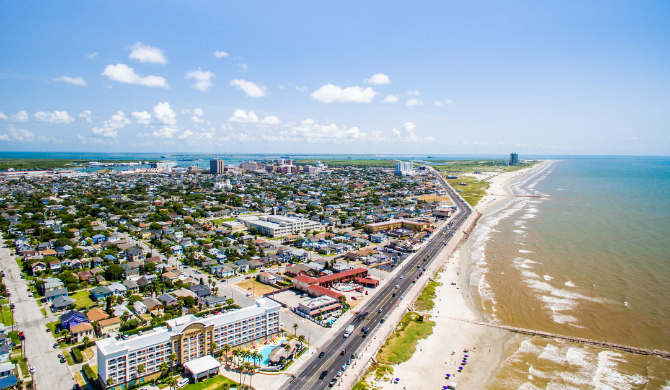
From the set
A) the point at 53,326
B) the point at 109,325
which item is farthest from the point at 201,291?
the point at 53,326

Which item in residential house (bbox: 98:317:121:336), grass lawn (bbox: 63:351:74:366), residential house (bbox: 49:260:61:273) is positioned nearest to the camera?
grass lawn (bbox: 63:351:74:366)

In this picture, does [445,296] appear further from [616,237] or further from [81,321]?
[616,237]

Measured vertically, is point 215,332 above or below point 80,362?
above

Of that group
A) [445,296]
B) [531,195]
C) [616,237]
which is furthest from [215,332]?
[531,195]

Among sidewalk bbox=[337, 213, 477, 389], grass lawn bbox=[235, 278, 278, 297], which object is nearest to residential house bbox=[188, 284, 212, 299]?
grass lawn bbox=[235, 278, 278, 297]

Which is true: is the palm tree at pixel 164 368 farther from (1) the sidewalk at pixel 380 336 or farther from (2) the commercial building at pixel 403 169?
(2) the commercial building at pixel 403 169

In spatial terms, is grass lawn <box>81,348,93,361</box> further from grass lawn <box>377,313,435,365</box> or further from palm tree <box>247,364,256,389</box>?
grass lawn <box>377,313,435,365</box>

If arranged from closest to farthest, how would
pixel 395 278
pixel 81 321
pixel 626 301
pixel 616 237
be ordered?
pixel 81 321
pixel 626 301
pixel 395 278
pixel 616 237
